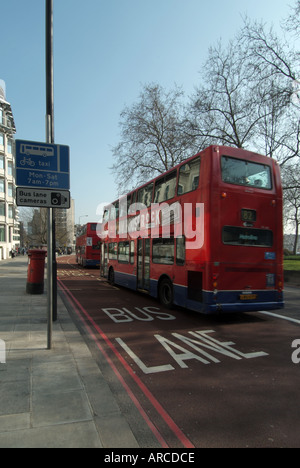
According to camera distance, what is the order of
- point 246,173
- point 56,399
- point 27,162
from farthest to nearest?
point 246,173
point 27,162
point 56,399

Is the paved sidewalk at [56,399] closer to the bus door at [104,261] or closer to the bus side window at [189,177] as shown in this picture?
the bus side window at [189,177]

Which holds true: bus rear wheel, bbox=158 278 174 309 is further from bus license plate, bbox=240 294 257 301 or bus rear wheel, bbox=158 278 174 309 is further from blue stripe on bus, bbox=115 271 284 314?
bus license plate, bbox=240 294 257 301

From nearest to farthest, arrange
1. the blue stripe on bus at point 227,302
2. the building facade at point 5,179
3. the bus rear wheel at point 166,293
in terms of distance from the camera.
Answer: the blue stripe on bus at point 227,302 → the bus rear wheel at point 166,293 → the building facade at point 5,179

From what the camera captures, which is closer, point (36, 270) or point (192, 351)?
point (192, 351)

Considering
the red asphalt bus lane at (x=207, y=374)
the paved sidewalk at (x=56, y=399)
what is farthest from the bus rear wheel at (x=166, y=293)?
the paved sidewalk at (x=56, y=399)

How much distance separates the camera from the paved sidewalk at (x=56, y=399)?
2521 mm

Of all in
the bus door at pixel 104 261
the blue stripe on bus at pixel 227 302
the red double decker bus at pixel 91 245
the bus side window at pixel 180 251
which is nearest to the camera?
the blue stripe on bus at pixel 227 302

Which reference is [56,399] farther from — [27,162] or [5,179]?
[5,179]

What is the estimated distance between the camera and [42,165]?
4.71m

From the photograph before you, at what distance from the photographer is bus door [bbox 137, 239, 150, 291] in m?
9.77

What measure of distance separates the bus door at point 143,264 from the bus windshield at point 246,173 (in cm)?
395

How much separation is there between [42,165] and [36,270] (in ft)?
21.3

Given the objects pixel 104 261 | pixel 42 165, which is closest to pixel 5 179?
pixel 104 261
